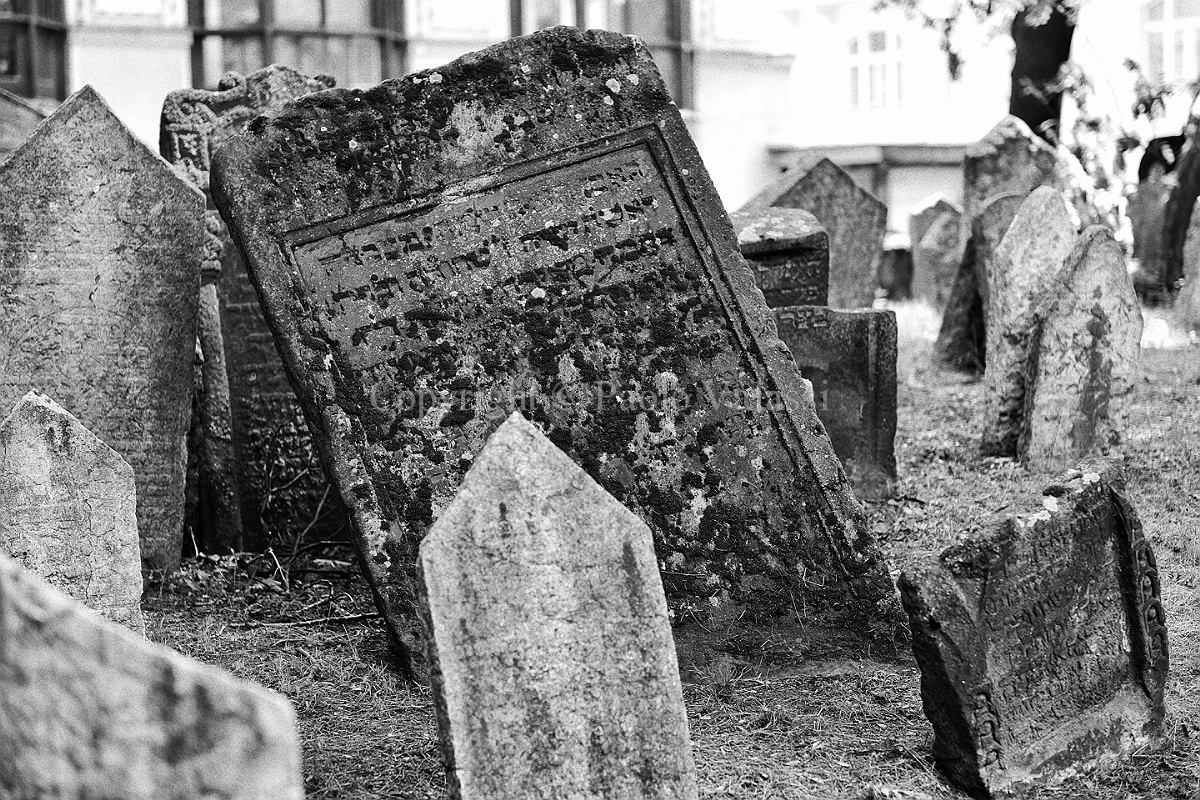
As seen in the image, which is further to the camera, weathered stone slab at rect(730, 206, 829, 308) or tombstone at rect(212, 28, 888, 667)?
weathered stone slab at rect(730, 206, 829, 308)

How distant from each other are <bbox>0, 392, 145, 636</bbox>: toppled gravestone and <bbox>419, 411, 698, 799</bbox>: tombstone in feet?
4.58

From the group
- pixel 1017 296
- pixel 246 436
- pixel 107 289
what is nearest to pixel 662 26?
pixel 1017 296

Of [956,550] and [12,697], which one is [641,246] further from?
[12,697]

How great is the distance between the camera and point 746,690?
3.63 m

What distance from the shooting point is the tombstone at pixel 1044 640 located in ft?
9.75

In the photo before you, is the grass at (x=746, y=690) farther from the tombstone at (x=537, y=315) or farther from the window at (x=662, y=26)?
the window at (x=662, y=26)

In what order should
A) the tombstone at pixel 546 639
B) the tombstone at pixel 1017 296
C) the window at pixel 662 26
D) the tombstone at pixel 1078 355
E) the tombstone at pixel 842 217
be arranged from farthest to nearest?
the window at pixel 662 26 < the tombstone at pixel 842 217 < the tombstone at pixel 1017 296 < the tombstone at pixel 1078 355 < the tombstone at pixel 546 639

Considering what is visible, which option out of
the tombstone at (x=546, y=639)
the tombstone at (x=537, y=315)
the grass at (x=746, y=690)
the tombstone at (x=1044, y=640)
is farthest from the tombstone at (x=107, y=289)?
the tombstone at (x=1044, y=640)

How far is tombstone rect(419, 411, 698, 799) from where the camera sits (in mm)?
2561

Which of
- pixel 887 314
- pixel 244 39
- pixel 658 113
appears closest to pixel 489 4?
pixel 244 39

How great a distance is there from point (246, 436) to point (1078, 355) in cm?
332

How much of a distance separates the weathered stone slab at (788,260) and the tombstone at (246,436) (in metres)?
2.12

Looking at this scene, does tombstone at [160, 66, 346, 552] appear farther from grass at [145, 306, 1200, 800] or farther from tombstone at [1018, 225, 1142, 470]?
tombstone at [1018, 225, 1142, 470]

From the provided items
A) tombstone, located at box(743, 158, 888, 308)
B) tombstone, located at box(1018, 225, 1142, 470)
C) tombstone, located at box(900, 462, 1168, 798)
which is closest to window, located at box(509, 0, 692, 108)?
tombstone, located at box(743, 158, 888, 308)
